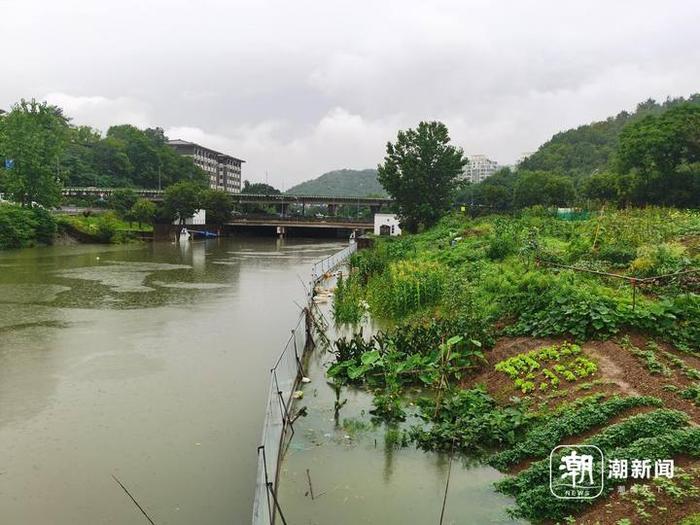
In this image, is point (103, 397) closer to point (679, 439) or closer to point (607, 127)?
point (679, 439)

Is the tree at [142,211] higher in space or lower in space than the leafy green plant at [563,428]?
higher

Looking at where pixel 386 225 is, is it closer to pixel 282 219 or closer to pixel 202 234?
pixel 282 219

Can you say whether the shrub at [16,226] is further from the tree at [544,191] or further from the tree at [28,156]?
the tree at [544,191]

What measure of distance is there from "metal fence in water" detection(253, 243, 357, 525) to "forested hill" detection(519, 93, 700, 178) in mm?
82926

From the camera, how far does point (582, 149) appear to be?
97.2 metres

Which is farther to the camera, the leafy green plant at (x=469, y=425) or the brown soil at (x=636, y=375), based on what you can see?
the leafy green plant at (x=469, y=425)

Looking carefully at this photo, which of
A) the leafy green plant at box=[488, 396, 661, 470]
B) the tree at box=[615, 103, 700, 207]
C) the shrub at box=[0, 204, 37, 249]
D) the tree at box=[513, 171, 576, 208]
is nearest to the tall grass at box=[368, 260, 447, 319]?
the leafy green plant at box=[488, 396, 661, 470]

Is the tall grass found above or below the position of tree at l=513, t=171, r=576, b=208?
below

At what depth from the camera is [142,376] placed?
36.9 feet

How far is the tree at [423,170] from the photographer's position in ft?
135

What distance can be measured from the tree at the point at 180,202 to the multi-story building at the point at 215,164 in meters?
60.1

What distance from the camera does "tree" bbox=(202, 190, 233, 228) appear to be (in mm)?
66594

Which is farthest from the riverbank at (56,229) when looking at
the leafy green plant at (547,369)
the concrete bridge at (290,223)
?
the leafy green plant at (547,369)

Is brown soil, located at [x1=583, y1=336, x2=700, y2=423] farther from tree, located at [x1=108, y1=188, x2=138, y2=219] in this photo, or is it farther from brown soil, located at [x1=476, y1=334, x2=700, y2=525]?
tree, located at [x1=108, y1=188, x2=138, y2=219]
